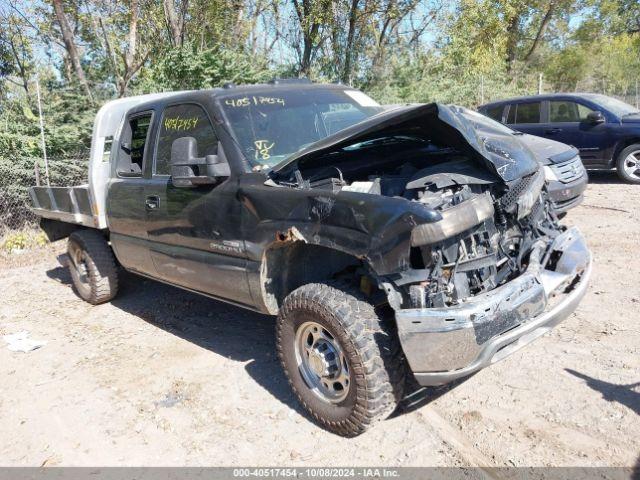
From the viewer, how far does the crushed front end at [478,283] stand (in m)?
2.71

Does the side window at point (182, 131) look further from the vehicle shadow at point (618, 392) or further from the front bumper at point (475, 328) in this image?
the vehicle shadow at point (618, 392)

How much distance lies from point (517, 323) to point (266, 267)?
1.57 meters

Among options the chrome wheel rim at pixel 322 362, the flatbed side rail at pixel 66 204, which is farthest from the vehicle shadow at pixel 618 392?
the flatbed side rail at pixel 66 204

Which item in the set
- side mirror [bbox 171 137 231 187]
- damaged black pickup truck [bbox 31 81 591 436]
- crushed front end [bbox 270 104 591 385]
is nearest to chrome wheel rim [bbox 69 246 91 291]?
damaged black pickup truck [bbox 31 81 591 436]

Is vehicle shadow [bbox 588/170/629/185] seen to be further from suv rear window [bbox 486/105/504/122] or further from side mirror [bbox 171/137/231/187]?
side mirror [bbox 171/137/231/187]

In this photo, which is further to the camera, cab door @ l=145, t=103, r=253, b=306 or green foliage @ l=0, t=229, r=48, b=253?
green foliage @ l=0, t=229, r=48, b=253

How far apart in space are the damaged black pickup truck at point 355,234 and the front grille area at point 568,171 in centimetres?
334

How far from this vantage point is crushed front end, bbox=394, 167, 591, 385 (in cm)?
271

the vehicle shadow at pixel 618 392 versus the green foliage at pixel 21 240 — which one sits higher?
the vehicle shadow at pixel 618 392

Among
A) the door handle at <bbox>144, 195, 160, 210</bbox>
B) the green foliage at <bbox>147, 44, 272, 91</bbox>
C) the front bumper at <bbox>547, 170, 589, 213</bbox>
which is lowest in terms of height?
the front bumper at <bbox>547, 170, 589, 213</bbox>

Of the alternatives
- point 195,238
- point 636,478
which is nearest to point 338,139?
point 195,238

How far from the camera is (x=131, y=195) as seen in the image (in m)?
4.77

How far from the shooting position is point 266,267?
140 inches

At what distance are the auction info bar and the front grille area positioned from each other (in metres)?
4.83
